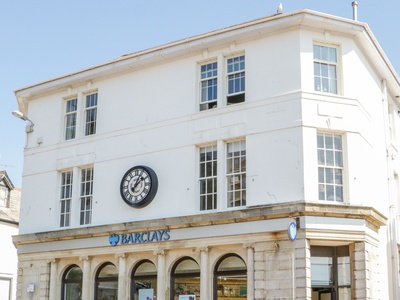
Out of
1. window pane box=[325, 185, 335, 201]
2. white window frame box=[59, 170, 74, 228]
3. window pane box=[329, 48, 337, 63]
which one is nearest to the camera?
window pane box=[325, 185, 335, 201]

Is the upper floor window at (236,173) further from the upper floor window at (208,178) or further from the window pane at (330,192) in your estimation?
the window pane at (330,192)

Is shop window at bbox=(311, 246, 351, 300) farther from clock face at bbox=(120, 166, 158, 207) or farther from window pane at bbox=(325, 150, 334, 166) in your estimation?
clock face at bbox=(120, 166, 158, 207)

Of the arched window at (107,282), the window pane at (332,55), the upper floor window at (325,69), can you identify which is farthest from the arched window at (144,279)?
the window pane at (332,55)

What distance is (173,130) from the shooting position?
76.9ft

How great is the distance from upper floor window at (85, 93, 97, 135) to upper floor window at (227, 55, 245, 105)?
240 inches

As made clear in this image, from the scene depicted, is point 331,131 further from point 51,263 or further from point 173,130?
point 51,263

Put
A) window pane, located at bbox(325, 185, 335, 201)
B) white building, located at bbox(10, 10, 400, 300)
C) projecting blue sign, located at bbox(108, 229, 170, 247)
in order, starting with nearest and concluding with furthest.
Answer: white building, located at bbox(10, 10, 400, 300), window pane, located at bbox(325, 185, 335, 201), projecting blue sign, located at bbox(108, 229, 170, 247)

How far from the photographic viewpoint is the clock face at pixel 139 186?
23.2m

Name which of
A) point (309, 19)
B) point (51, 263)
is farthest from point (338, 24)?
point (51, 263)

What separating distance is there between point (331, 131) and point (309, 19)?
3578 mm

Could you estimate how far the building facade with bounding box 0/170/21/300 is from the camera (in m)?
35.4

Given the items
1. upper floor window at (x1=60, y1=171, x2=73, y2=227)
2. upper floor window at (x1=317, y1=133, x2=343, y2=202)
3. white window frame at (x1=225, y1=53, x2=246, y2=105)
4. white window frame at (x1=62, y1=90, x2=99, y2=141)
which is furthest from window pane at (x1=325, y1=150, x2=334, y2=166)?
upper floor window at (x1=60, y1=171, x2=73, y2=227)

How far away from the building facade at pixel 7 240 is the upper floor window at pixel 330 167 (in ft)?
67.0

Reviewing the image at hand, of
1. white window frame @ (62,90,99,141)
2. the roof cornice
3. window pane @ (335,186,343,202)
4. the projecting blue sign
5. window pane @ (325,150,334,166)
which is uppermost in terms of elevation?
the roof cornice
